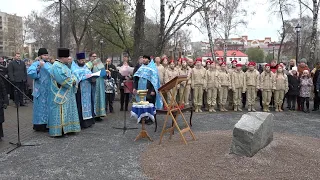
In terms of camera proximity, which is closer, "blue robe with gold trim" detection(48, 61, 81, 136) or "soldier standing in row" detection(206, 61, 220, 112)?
"blue robe with gold trim" detection(48, 61, 81, 136)

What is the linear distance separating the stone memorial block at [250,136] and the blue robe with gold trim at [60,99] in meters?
4.04

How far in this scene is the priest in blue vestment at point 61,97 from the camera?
739 cm

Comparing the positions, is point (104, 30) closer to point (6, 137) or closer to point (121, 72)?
point (121, 72)

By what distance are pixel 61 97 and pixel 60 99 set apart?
2.1 inches

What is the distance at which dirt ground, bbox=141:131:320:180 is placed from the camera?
4910 mm

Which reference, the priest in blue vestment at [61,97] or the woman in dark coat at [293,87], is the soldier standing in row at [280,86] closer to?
the woman in dark coat at [293,87]

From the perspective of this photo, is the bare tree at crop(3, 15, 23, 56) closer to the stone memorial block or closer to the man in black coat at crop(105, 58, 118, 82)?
the man in black coat at crop(105, 58, 118, 82)

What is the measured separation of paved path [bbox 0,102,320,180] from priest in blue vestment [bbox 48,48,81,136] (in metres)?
0.30

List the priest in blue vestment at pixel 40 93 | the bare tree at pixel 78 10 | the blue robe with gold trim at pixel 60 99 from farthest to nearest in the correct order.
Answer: the bare tree at pixel 78 10 < the priest in blue vestment at pixel 40 93 < the blue robe with gold trim at pixel 60 99

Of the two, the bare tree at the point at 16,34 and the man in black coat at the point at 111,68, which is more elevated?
the bare tree at the point at 16,34

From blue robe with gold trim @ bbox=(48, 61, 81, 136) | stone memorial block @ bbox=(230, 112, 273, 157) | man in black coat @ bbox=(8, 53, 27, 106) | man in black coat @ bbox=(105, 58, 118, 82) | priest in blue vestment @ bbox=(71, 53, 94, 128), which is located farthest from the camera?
man in black coat @ bbox=(8, 53, 27, 106)

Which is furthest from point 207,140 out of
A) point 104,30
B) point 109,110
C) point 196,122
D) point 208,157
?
point 104,30

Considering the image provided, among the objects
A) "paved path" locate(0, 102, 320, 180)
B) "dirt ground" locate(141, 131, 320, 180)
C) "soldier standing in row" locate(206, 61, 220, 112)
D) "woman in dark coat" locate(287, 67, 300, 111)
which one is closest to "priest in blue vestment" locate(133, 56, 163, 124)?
"paved path" locate(0, 102, 320, 180)

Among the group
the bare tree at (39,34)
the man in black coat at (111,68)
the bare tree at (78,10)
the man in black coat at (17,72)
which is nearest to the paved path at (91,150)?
the man in black coat at (111,68)
